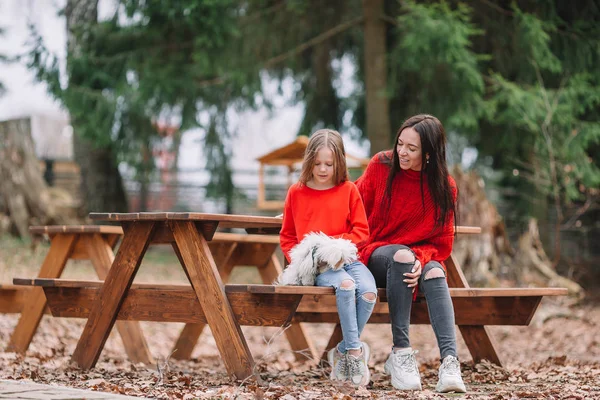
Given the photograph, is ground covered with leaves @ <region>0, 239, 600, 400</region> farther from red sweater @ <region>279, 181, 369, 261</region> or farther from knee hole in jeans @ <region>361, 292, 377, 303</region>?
red sweater @ <region>279, 181, 369, 261</region>

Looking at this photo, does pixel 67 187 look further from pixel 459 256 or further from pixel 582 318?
pixel 582 318

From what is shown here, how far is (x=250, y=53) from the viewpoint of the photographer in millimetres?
11414

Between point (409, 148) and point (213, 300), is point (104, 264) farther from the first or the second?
point (409, 148)

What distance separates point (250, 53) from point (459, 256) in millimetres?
4405

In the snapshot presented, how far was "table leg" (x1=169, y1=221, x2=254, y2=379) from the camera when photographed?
3.73 metres

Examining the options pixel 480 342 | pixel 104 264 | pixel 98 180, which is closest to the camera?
pixel 480 342

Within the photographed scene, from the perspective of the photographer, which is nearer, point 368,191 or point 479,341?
point 368,191

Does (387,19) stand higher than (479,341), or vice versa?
(387,19)

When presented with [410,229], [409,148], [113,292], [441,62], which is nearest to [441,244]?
[410,229]

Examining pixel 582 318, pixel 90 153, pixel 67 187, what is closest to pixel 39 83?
pixel 90 153

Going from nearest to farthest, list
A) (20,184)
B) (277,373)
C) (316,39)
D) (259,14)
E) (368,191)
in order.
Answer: (368,191)
(277,373)
(316,39)
(259,14)
(20,184)

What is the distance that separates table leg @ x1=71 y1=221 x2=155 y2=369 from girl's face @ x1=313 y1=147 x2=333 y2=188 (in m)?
0.91

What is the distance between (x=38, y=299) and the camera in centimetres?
509

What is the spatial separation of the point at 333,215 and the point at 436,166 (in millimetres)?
633
